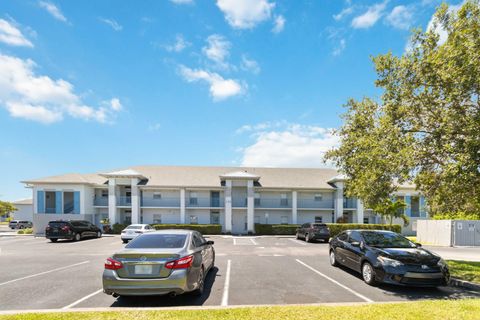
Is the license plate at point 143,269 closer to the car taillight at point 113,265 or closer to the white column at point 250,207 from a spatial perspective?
the car taillight at point 113,265

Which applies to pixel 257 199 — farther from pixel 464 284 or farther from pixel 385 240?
pixel 464 284

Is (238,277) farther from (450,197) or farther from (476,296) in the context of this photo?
(450,197)

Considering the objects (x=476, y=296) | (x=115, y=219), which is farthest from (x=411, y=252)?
(x=115, y=219)

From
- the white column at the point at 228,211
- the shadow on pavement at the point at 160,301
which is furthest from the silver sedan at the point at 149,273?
the white column at the point at 228,211

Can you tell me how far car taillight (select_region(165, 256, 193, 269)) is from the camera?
6.17 metres

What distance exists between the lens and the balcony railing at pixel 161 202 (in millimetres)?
31380

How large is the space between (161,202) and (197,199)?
13.0 ft

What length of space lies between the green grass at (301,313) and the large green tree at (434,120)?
11.9 feet

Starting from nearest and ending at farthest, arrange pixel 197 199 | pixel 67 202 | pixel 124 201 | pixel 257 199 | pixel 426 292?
pixel 426 292 → pixel 124 201 → pixel 67 202 → pixel 197 199 → pixel 257 199

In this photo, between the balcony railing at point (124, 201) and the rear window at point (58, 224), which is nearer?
the rear window at point (58, 224)

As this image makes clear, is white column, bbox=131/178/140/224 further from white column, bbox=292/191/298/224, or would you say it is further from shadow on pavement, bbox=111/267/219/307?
shadow on pavement, bbox=111/267/219/307

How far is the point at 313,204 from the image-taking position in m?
32.7

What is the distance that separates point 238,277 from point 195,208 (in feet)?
75.0

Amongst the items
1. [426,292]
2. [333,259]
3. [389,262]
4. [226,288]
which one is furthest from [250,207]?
[426,292]
